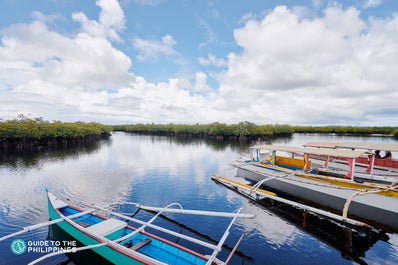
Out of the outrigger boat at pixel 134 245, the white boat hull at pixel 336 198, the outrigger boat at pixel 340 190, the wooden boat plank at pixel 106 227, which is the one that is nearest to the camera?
the outrigger boat at pixel 134 245

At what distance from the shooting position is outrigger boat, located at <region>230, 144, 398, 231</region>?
36.1 feet

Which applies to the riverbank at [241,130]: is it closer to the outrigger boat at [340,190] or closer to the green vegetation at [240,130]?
the green vegetation at [240,130]

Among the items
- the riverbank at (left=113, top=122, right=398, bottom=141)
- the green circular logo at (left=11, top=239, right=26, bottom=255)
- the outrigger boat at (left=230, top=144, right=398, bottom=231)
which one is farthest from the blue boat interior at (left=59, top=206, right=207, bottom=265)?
the riverbank at (left=113, top=122, right=398, bottom=141)

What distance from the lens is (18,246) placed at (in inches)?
350

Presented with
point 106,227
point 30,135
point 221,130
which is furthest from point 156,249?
point 221,130

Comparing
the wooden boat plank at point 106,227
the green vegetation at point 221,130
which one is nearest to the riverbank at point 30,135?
the wooden boat plank at point 106,227

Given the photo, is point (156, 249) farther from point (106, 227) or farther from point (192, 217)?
point (192, 217)

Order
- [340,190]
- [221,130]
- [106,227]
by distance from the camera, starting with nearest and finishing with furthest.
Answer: [106,227], [340,190], [221,130]

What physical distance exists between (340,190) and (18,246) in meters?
18.8

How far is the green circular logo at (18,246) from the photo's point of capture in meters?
8.65

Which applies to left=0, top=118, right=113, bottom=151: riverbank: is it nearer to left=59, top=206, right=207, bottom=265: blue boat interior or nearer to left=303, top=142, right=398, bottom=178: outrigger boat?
left=59, top=206, right=207, bottom=265: blue boat interior

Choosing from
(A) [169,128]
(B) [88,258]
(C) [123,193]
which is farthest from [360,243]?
(A) [169,128]

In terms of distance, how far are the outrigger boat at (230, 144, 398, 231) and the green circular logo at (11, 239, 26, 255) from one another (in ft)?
49.7

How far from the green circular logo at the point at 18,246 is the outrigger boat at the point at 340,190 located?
15.1 meters
